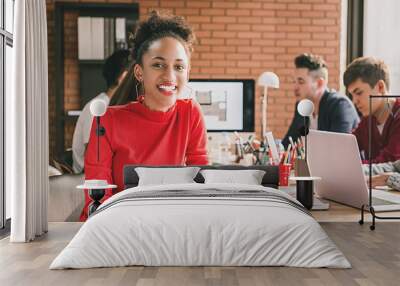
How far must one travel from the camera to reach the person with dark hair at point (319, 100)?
6777 mm

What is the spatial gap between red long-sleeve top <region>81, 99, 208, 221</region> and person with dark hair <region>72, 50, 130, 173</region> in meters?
0.55

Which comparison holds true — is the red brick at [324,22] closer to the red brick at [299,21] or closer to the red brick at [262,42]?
the red brick at [299,21]

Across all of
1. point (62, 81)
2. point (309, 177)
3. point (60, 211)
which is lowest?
point (60, 211)

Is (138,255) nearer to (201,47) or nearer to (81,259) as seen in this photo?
(81,259)

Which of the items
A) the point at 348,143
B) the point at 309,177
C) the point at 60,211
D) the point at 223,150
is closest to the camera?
the point at 348,143

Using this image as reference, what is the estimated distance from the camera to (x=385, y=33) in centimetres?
682

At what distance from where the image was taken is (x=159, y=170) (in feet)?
17.4

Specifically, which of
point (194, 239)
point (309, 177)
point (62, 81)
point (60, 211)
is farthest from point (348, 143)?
point (62, 81)

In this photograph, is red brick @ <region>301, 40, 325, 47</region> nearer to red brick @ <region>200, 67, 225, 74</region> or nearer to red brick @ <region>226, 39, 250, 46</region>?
red brick @ <region>226, 39, 250, 46</region>

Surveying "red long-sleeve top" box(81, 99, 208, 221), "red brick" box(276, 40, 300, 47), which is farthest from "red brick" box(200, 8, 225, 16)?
"red long-sleeve top" box(81, 99, 208, 221)

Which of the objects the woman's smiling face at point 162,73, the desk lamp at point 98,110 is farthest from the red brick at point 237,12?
the desk lamp at point 98,110

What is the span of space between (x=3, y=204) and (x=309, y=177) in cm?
250

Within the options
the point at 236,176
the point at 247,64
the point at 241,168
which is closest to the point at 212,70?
the point at 247,64

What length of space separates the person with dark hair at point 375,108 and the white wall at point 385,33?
87mm
